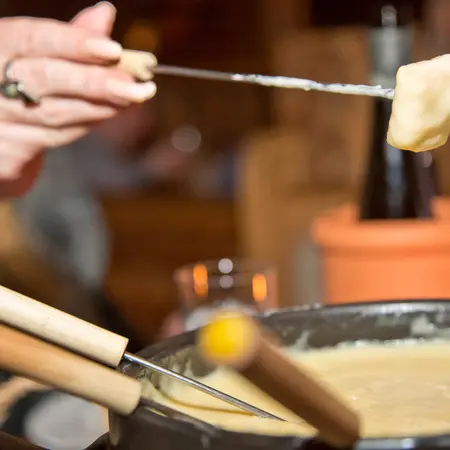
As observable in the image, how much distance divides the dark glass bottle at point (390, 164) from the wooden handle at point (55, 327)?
0.57 meters

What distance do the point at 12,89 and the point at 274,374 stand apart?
600 millimetres

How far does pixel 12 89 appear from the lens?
0.85m

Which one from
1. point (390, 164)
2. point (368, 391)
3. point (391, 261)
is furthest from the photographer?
point (390, 164)

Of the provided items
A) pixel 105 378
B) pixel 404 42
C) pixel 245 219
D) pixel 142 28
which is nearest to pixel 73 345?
pixel 105 378

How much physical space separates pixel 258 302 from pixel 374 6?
1.30 ft

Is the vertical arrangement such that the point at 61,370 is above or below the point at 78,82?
below

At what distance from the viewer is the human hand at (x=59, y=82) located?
2.66 feet

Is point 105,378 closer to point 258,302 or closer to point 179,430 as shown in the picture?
point 179,430

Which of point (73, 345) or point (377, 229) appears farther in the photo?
point (377, 229)

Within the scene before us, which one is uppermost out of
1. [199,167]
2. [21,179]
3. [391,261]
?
[199,167]

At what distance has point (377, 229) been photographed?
91cm

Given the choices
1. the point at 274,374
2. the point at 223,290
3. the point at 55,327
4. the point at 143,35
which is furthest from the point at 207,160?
the point at 274,374

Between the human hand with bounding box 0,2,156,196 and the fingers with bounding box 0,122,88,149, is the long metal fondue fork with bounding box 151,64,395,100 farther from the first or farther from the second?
the fingers with bounding box 0,122,88,149

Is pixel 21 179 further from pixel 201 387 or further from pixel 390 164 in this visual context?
pixel 201 387
